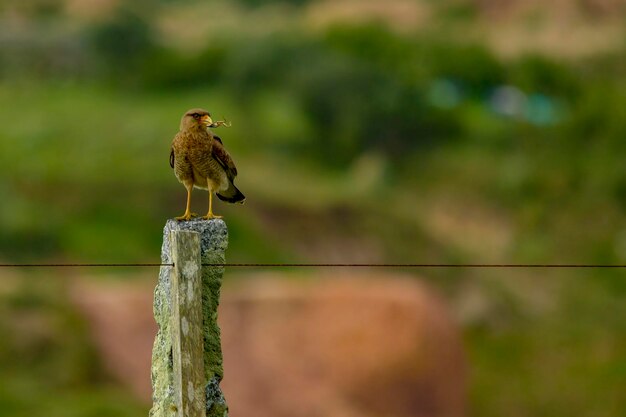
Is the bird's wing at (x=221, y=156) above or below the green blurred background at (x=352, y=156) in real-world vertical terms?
below

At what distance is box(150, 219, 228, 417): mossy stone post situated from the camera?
27.6ft

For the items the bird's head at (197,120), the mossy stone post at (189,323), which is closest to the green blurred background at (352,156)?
the bird's head at (197,120)

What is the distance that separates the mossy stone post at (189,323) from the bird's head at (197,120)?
48.3 inches

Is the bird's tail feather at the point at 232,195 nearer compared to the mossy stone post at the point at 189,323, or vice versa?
the mossy stone post at the point at 189,323

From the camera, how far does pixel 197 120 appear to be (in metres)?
9.91

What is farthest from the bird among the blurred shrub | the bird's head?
the blurred shrub

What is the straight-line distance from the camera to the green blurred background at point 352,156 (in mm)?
40188

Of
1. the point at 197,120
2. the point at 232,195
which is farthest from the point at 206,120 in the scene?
the point at 232,195

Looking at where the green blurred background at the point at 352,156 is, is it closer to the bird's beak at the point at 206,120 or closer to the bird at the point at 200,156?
the bird at the point at 200,156

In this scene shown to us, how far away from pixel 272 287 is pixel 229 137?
12.4 m

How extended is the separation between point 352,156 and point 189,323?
136 feet

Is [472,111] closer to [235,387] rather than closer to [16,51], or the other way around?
[16,51]

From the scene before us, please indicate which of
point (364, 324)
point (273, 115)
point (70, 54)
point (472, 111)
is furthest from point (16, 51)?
point (364, 324)

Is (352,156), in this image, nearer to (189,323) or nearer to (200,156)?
(200,156)
